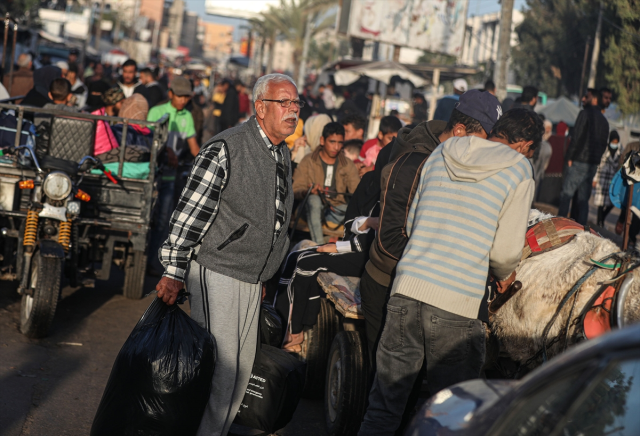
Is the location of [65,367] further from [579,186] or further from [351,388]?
[579,186]

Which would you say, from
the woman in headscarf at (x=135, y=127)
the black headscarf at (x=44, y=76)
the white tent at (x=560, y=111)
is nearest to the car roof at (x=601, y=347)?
the woman in headscarf at (x=135, y=127)

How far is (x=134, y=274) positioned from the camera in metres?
7.23

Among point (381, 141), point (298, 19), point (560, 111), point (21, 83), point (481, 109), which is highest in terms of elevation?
point (298, 19)

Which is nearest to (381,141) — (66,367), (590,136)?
(590,136)

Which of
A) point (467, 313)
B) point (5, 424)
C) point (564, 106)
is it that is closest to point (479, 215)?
point (467, 313)

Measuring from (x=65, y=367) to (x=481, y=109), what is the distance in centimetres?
348

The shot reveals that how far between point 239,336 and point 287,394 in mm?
439

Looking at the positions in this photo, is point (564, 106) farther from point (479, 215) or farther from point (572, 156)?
point (479, 215)

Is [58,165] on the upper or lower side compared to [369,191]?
lower

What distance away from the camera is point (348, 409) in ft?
14.0

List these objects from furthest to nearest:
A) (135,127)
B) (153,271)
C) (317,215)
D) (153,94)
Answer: (153,94) → (153,271) → (135,127) → (317,215)

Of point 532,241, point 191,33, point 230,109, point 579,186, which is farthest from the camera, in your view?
point 191,33

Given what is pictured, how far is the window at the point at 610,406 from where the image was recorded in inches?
70.5

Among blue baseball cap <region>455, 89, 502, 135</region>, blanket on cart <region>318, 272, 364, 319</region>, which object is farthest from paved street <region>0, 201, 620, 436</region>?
blue baseball cap <region>455, 89, 502, 135</region>
